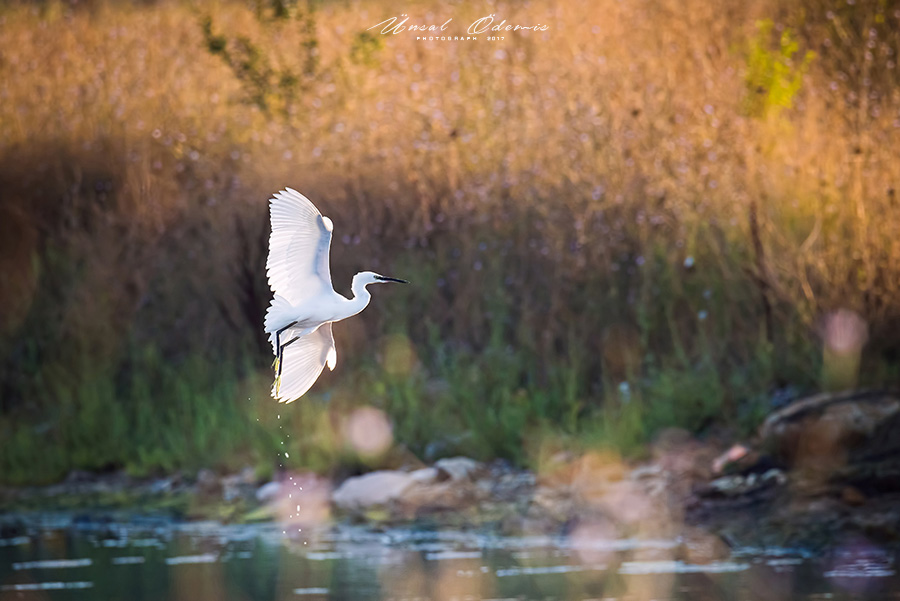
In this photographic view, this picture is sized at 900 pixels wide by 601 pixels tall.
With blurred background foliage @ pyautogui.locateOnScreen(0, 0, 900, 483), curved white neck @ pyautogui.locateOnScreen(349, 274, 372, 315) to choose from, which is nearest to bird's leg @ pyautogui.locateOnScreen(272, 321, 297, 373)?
curved white neck @ pyautogui.locateOnScreen(349, 274, 372, 315)

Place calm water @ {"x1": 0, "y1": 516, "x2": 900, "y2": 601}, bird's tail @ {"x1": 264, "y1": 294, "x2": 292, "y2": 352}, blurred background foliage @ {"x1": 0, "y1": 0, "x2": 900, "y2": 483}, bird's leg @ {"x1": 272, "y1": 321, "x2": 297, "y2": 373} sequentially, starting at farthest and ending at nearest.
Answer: blurred background foliage @ {"x1": 0, "y1": 0, "x2": 900, "y2": 483} < calm water @ {"x1": 0, "y1": 516, "x2": 900, "y2": 601} < bird's tail @ {"x1": 264, "y1": 294, "x2": 292, "y2": 352} < bird's leg @ {"x1": 272, "y1": 321, "x2": 297, "y2": 373}

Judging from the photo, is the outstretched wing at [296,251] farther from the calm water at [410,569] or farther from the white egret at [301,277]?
the calm water at [410,569]

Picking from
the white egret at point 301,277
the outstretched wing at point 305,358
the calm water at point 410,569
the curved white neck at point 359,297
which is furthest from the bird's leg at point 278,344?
the calm water at point 410,569

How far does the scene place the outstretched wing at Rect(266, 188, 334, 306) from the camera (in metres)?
4.14

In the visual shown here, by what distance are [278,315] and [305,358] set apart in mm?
404

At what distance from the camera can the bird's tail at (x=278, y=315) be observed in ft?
13.6

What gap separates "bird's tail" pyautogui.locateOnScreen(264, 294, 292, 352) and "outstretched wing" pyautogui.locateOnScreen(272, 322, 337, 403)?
288 millimetres

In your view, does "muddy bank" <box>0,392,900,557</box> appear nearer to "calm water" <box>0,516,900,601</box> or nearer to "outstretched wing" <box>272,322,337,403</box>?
"calm water" <box>0,516,900,601</box>

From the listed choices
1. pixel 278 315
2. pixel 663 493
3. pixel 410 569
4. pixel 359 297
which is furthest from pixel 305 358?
pixel 663 493

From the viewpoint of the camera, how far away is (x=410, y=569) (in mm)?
5758

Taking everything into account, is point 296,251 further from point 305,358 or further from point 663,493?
point 663,493

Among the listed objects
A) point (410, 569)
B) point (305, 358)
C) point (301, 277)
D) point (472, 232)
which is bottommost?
point (410, 569)

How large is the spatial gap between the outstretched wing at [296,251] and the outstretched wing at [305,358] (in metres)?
0.32

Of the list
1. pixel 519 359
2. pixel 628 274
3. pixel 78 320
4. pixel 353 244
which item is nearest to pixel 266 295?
pixel 353 244
